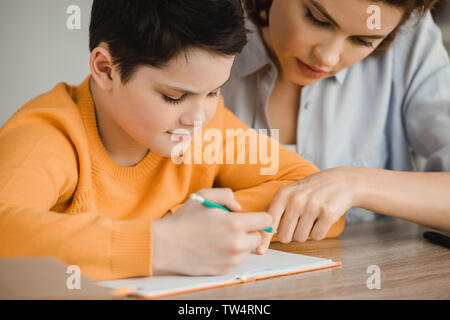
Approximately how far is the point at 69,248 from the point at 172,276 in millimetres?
140

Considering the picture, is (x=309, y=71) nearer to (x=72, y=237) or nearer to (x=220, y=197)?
(x=220, y=197)

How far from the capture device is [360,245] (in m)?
0.92

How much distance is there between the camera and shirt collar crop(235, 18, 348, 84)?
4.31ft

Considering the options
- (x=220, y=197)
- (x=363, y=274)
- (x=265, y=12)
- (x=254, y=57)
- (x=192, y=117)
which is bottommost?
(x=363, y=274)

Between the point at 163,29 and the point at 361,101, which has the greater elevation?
the point at 163,29

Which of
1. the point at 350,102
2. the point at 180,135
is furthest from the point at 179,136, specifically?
the point at 350,102

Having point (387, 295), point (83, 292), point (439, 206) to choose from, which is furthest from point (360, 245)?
point (83, 292)

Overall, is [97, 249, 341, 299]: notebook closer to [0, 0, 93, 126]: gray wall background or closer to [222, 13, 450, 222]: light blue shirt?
[222, 13, 450, 222]: light blue shirt

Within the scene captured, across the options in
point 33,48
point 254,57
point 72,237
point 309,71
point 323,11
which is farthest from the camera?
point 33,48

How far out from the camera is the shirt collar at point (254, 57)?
131 centimetres

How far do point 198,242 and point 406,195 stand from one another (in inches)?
20.4

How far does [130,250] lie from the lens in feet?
1.94

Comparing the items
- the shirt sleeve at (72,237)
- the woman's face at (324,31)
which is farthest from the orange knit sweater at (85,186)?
the woman's face at (324,31)

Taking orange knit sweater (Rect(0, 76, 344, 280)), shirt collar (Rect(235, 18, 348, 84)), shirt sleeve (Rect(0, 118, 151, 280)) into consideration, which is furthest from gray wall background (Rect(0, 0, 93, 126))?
shirt sleeve (Rect(0, 118, 151, 280))
